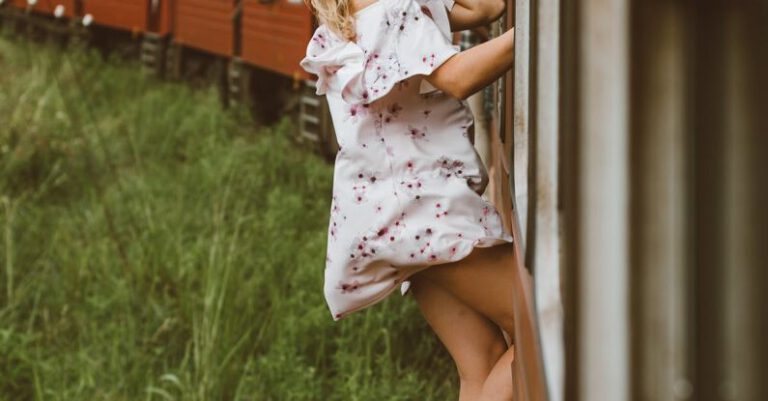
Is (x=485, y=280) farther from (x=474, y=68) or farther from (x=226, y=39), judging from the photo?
(x=226, y=39)

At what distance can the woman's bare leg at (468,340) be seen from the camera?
98.3 inches

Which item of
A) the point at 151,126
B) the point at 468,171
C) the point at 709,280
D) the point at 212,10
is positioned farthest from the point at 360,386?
the point at 212,10

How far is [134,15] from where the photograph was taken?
13.6 m

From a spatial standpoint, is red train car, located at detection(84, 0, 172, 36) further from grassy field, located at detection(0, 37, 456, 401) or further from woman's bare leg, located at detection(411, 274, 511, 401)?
woman's bare leg, located at detection(411, 274, 511, 401)

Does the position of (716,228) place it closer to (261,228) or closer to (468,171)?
(468,171)

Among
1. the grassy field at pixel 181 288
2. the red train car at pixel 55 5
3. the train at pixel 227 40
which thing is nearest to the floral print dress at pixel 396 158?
the grassy field at pixel 181 288

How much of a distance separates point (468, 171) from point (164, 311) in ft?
9.28

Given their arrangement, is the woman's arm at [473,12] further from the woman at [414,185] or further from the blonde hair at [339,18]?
the blonde hair at [339,18]

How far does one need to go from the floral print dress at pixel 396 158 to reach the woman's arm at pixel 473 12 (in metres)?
0.03

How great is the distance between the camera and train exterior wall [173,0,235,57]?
1130 cm

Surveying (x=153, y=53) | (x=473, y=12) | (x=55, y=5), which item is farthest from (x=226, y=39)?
(x=473, y=12)

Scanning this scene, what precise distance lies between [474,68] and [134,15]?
11.7 meters

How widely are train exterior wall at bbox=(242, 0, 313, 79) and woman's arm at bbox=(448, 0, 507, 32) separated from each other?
20.9 ft

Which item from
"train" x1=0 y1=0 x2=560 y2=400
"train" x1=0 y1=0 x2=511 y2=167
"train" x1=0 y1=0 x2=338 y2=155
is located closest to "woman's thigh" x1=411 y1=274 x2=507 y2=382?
"train" x1=0 y1=0 x2=560 y2=400
